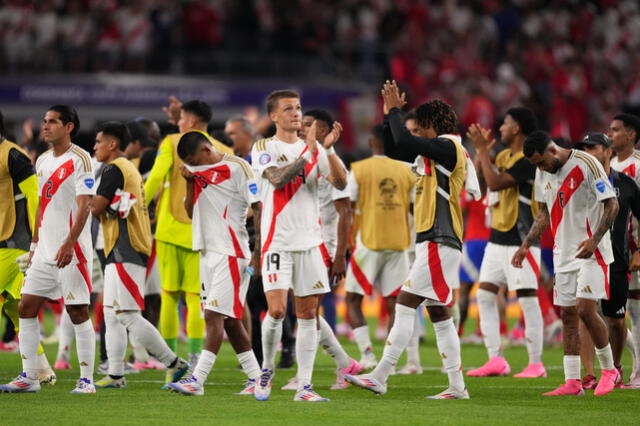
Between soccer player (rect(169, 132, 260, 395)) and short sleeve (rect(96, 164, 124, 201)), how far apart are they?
83cm

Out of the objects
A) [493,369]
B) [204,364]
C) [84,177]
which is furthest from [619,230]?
[84,177]

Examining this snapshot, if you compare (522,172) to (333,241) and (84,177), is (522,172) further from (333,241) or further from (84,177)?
(84,177)

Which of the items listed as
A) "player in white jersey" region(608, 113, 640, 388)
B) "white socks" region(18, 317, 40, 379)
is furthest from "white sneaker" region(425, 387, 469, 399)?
"white socks" region(18, 317, 40, 379)

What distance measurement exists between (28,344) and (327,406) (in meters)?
2.85

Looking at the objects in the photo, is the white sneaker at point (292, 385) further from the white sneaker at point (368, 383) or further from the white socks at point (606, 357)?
the white socks at point (606, 357)

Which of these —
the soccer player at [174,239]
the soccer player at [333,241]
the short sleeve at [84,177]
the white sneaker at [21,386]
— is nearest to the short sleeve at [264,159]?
the soccer player at [333,241]

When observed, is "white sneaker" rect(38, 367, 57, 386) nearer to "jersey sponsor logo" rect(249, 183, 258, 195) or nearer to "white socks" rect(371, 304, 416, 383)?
"jersey sponsor logo" rect(249, 183, 258, 195)

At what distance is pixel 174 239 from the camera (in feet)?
37.8

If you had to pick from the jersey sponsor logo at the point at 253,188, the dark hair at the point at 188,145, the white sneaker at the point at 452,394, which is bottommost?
the white sneaker at the point at 452,394

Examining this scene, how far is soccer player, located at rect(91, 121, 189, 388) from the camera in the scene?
10.6 metres

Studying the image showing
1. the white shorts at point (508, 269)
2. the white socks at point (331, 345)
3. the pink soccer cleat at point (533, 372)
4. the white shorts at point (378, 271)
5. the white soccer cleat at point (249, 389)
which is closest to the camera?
the white soccer cleat at point (249, 389)

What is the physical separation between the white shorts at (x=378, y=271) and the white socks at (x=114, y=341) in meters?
3.15

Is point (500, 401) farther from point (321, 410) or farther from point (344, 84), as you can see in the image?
point (344, 84)

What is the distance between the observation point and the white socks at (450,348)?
9836 millimetres
